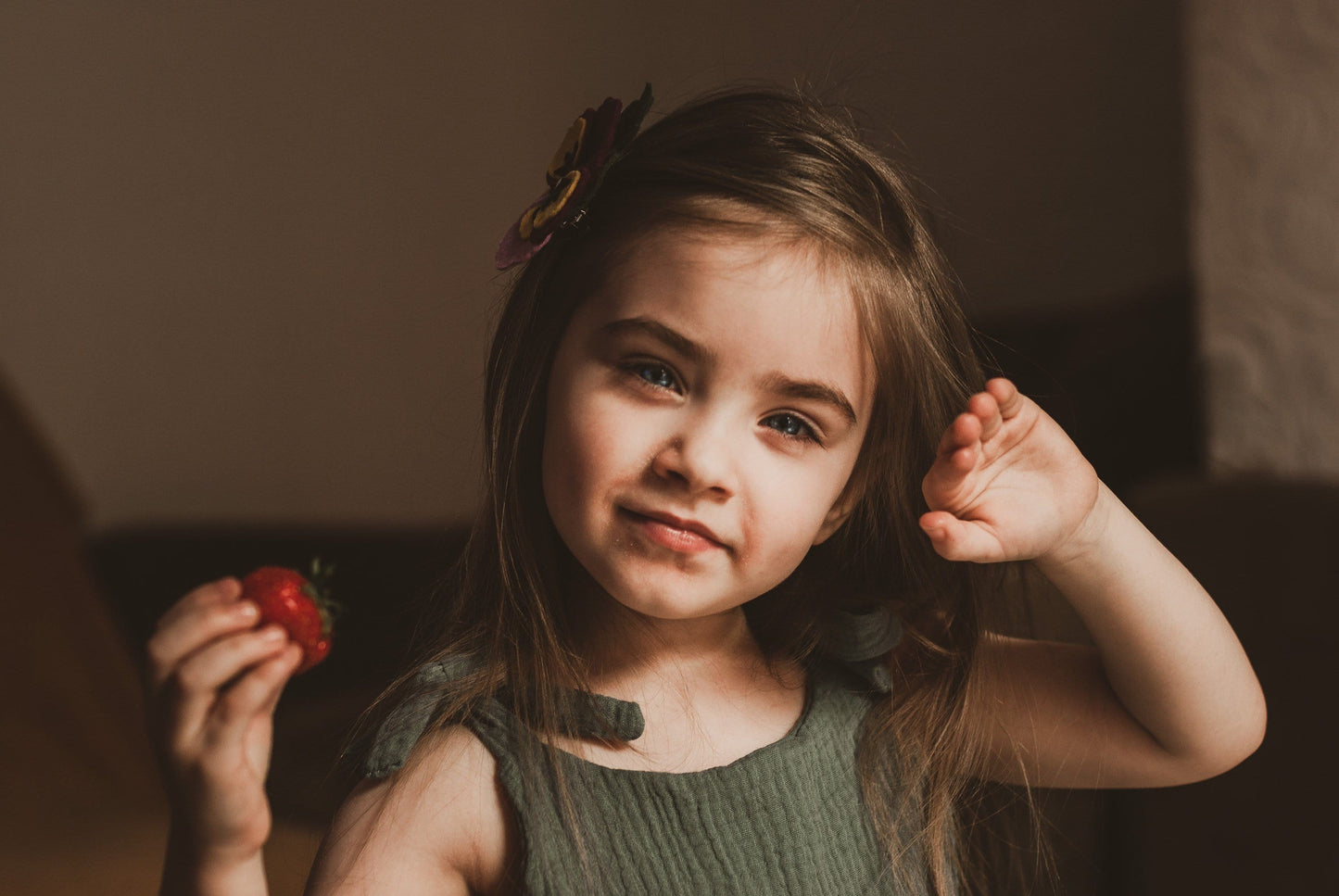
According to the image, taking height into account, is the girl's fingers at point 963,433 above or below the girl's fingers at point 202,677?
below

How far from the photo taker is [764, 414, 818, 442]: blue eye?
65 cm

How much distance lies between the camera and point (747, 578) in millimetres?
644

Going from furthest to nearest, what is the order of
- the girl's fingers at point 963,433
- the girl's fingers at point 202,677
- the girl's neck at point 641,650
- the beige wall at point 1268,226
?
the beige wall at point 1268,226
the girl's neck at point 641,650
the girl's fingers at point 963,433
the girl's fingers at point 202,677

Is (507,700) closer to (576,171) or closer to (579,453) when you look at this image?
(579,453)

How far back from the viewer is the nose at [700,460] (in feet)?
1.97

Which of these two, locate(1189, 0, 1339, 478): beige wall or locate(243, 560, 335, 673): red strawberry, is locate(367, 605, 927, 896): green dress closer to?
locate(243, 560, 335, 673): red strawberry

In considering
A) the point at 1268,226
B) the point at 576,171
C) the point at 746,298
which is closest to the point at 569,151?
the point at 576,171

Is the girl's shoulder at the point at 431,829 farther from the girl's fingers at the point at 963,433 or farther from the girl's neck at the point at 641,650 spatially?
the girl's fingers at the point at 963,433

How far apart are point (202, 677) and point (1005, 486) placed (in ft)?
1.36

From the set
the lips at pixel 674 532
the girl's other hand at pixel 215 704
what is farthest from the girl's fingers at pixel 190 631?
the lips at pixel 674 532

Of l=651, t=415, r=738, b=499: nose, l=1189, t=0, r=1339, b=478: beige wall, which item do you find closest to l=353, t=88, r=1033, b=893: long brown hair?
l=651, t=415, r=738, b=499: nose

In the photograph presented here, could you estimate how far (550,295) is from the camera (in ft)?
2.30

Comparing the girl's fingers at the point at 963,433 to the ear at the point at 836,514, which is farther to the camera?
the ear at the point at 836,514

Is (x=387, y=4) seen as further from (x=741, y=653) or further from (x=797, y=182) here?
(x=741, y=653)
